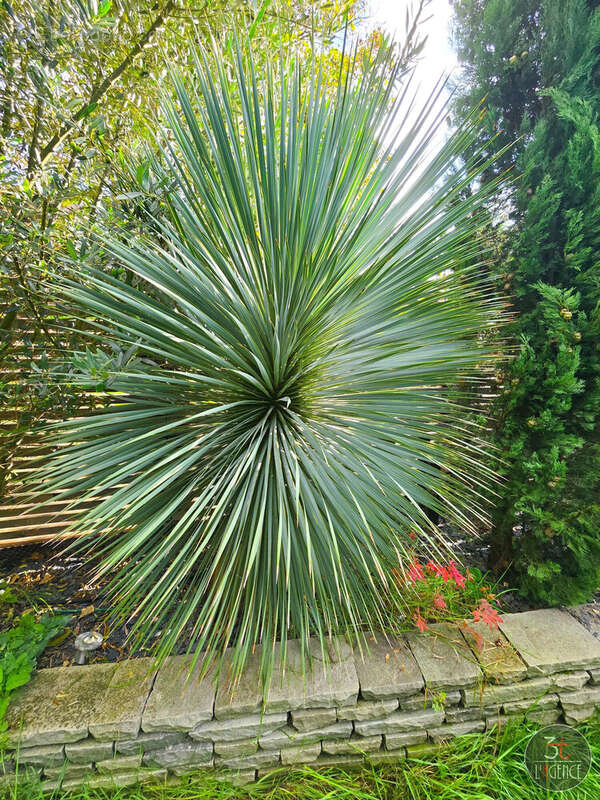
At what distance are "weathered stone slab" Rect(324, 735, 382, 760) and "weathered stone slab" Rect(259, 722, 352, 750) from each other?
0.02 metres

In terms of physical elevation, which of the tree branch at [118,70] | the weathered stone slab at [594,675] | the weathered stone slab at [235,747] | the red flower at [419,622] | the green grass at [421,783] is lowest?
the green grass at [421,783]

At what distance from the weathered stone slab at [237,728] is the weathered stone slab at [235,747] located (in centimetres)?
2

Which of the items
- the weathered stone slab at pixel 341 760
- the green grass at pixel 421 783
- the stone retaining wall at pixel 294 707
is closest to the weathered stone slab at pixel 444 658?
the stone retaining wall at pixel 294 707

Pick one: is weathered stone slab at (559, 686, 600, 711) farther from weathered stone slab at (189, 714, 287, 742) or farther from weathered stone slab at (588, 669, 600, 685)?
weathered stone slab at (189, 714, 287, 742)

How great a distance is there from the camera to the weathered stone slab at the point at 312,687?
1.09 meters

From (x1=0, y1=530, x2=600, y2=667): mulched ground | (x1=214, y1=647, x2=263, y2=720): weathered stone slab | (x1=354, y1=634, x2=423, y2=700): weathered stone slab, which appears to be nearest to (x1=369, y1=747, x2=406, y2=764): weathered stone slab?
(x1=354, y1=634, x2=423, y2=700): weathered stone slab

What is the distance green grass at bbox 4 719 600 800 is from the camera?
1083 mm

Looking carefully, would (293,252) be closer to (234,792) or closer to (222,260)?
(222,260)

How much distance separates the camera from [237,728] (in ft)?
3.57

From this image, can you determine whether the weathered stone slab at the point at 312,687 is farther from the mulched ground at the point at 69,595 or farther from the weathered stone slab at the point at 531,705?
the weathered stone slab at the point at 531,705

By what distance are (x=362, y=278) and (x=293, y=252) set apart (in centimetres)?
26

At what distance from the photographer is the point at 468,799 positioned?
1.07 metres

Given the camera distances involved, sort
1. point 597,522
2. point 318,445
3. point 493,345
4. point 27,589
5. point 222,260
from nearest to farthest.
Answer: point 318,445 < point 222,260 < point 597,522 < point 493,345 < point 27,589

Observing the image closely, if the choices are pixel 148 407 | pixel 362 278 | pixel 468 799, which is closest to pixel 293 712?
pixel 468 799
